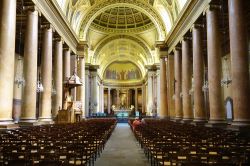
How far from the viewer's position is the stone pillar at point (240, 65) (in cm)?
1291

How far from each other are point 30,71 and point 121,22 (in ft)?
105

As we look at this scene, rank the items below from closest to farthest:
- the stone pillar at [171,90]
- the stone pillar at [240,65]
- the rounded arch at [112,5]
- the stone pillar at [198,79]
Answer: the stone pillar at [240,65] → the stone pillar at [198,79] → the stone pillar at [171,90] → the rounded arch at [112,5]

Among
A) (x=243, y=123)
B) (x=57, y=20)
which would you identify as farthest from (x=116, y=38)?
(x=243, y=123)

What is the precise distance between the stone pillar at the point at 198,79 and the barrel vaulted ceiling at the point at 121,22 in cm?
1065

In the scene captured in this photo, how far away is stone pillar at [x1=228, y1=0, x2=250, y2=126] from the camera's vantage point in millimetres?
12911

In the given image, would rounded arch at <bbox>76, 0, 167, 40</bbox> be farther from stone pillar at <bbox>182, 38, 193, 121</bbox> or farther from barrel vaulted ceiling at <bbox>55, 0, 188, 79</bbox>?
stone pillar at <bbox>182, 38, 193, 121</bbox>

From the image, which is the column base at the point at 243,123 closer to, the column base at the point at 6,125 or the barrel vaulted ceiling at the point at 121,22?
the column base at the point at 6,125

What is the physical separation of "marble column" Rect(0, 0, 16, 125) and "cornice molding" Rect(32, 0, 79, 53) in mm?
5004

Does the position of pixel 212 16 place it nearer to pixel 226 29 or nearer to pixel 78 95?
pixel 226 29

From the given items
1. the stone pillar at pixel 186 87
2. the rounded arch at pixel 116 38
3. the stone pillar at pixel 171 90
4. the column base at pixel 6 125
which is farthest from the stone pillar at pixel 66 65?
the rounded arch at pixel 116 38

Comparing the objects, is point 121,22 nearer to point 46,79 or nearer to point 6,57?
point 46,79

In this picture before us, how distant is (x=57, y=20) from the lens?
79.0ft

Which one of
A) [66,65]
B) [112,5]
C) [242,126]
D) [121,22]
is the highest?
[121,22]

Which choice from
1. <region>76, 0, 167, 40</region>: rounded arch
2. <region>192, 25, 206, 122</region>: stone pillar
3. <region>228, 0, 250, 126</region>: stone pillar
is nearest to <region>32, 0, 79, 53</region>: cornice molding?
<region>76, 0, 167, 40</region>: rounded arch
